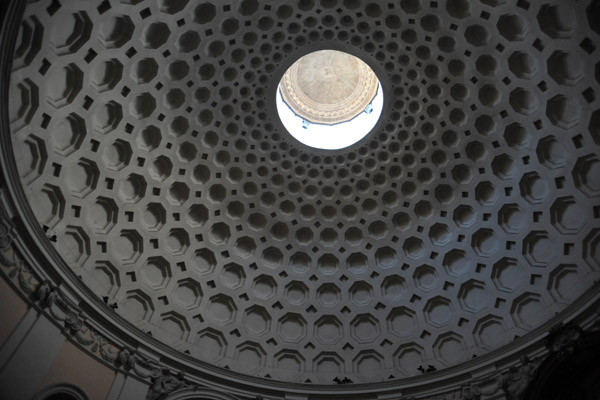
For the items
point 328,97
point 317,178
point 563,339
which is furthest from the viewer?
point 328,97

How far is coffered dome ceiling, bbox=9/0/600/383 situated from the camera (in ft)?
60.3

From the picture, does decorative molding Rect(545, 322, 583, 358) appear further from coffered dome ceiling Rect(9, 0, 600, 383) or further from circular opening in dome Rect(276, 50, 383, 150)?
circular opening in dome Rect(276, 50, 383, 150)

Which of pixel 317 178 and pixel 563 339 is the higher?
pixel 317 178

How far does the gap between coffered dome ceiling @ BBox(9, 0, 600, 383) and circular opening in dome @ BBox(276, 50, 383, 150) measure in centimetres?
223

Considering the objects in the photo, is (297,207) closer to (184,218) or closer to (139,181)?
(184,218)

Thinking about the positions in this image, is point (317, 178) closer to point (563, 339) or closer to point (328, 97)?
point (328, 97)

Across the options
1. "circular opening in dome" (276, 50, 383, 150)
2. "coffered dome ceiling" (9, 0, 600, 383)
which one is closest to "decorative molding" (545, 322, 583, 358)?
"coffered dome ceiling" (9, 0, 600, 383)

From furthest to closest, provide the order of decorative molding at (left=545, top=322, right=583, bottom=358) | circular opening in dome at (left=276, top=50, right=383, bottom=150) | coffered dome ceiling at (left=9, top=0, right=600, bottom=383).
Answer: circular opening in dome at (left=276, top=50, right=383, bottom=150)
coffered dome ceiling at (left=9, top=0, right=600, bottom=383)
decorative molding at (left=545, top=322, right=583, bottom=358)

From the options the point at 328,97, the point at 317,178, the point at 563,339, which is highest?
the point at 328,97

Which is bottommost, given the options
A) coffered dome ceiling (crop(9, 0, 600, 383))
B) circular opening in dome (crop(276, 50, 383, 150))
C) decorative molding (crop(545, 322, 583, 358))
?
decorative molding (crop(545, 322, 583, 358))

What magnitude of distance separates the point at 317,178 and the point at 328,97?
616cm

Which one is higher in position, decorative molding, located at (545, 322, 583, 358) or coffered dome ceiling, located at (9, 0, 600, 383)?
coffered dome ceiling, located at (9, 0, 600, 383)

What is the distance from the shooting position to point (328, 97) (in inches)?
1147

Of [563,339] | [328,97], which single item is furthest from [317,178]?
[563,339]
